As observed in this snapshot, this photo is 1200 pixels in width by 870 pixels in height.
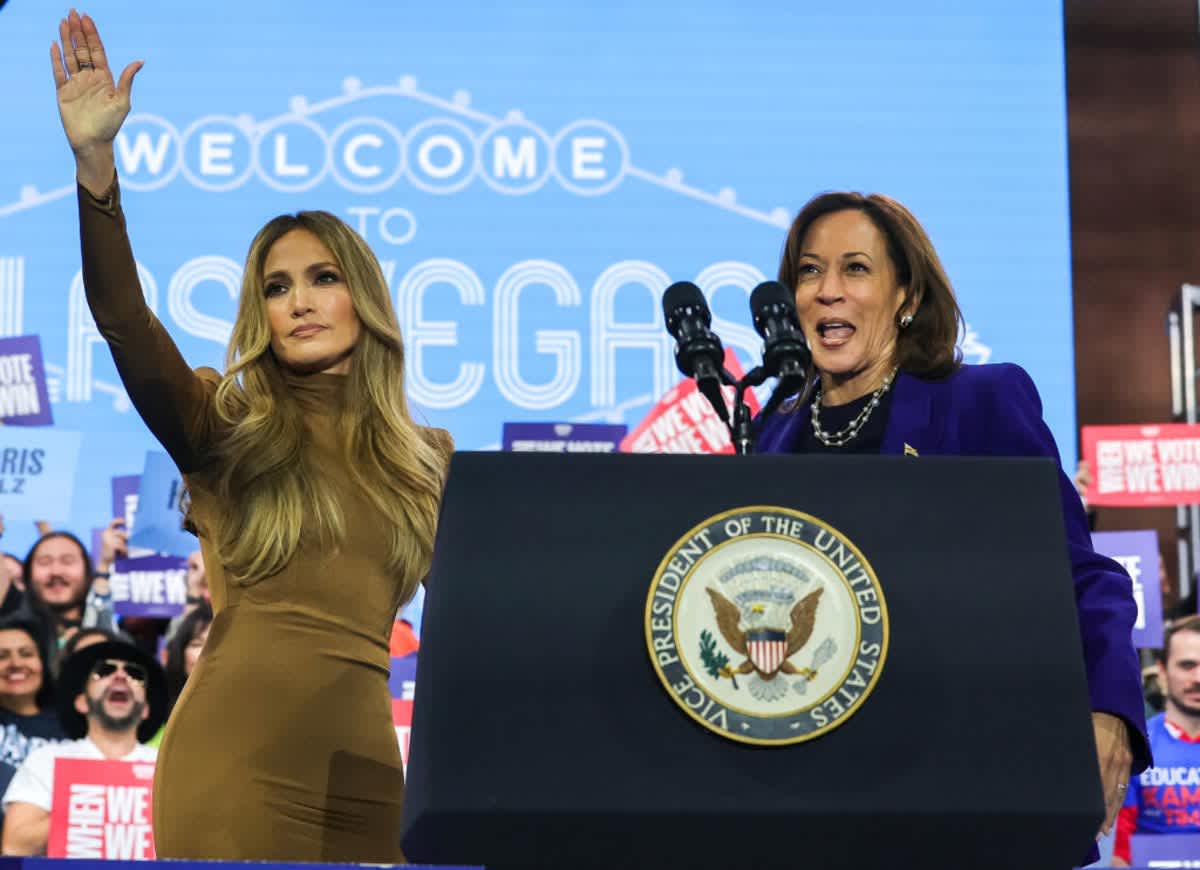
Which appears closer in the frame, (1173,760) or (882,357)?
(882,357)

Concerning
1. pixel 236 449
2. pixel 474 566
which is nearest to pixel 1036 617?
pixel 474 566

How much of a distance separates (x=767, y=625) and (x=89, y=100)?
88 cm

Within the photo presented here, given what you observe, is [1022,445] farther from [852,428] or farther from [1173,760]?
[1173,760]

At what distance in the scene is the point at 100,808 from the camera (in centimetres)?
442

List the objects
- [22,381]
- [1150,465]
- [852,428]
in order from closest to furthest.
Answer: [852,428] < [22,381] < [1150,465]

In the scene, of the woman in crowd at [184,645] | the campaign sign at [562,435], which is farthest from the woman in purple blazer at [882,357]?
the campaign sign at [562,435]

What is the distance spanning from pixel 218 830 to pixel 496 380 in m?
4.15

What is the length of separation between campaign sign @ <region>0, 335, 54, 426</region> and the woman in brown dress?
3.94 meters

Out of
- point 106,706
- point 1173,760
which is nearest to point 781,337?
point 106,706

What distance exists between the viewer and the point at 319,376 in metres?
2.04

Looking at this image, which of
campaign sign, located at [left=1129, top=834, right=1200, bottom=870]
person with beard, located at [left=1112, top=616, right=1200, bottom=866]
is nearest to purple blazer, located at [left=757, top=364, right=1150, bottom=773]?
campaign sign, located at [left=1129, top=834, right=1200, bottom=870]

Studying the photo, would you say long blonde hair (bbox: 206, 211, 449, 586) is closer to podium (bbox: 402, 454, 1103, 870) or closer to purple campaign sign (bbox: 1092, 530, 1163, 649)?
podium (bbox: 402, 454, 1103, 870)

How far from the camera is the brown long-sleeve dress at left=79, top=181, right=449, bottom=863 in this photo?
5.84 feet

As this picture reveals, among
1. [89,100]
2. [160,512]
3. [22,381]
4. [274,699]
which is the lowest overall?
[274,699]
